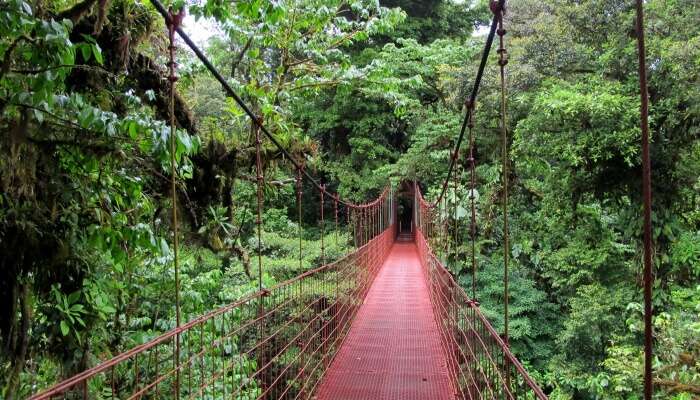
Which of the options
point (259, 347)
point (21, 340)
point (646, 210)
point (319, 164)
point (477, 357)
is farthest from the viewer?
point (319, 164)

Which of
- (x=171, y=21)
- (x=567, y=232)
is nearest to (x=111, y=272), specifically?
(x=171, y=21)

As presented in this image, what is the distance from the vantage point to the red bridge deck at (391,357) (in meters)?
2.27

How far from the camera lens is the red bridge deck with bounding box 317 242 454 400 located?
2.27m

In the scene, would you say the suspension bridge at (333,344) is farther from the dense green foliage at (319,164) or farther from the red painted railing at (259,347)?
the dense green foliage at (319,164)

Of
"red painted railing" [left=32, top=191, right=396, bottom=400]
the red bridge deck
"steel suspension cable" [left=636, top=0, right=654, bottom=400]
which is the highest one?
"steel suspension cable" [left=636, top=0, right=654, bottom=400]

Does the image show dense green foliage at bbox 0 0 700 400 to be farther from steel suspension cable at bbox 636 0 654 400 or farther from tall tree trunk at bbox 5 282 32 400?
steel suspension cable at bbox 636 0 654 400

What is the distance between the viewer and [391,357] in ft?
9.25

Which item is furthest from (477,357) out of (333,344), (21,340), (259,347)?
(21,340)

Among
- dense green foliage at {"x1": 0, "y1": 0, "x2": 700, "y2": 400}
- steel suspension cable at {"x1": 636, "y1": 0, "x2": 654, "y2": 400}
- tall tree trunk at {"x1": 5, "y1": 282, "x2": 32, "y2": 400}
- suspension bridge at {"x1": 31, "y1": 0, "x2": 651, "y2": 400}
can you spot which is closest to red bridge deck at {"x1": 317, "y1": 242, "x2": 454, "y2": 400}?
suspension bridge at {"x1": 31, "y1": 0, "x2": 651, "y2": 400}

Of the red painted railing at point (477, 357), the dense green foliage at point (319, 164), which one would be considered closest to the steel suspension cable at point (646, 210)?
the red painted railing at point (477, 357)

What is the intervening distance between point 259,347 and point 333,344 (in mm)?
1134

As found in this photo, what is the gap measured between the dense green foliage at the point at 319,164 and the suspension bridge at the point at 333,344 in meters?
0.25

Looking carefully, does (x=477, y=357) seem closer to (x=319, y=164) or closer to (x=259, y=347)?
(x=259, y=347)

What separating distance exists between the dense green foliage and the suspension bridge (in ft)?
0.82
